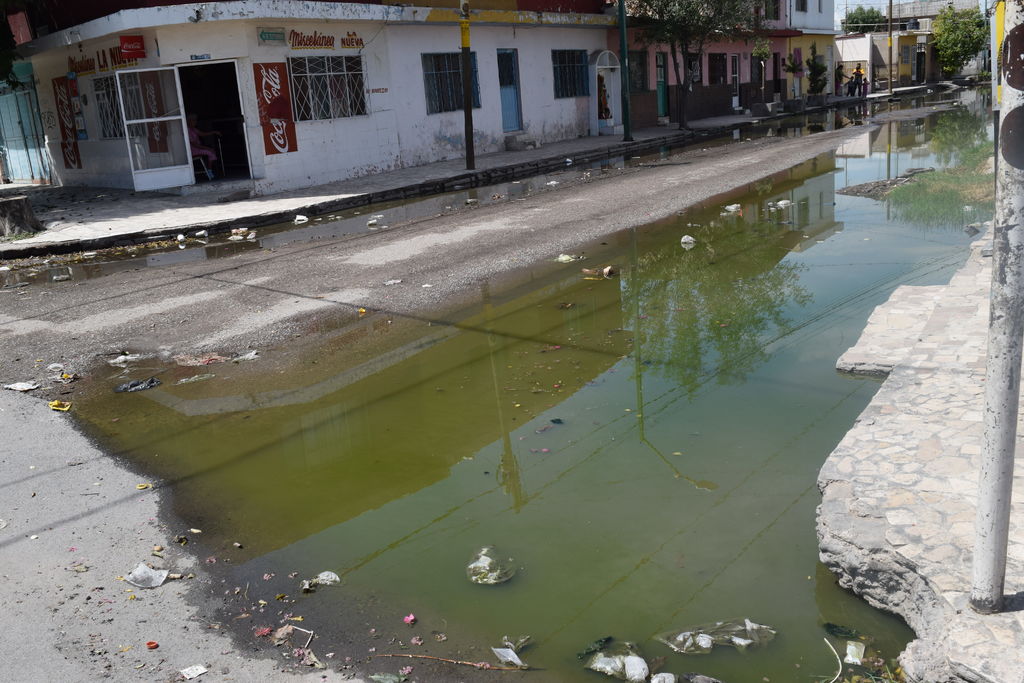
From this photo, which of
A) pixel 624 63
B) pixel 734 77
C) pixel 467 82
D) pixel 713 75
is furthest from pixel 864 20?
pixel 467 82

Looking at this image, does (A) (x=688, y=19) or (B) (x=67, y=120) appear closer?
(B) (x=67, y=120)

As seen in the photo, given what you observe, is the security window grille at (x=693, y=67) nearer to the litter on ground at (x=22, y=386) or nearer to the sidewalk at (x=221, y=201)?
the sidewalk at (x=221, y=201)

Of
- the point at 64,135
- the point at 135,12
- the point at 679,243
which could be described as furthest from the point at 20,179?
the point at 679,243

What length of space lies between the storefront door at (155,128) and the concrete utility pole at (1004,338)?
1661 centimetres

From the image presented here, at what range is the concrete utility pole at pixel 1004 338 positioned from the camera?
2.37m

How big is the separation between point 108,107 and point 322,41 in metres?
4.82

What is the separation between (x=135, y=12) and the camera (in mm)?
15195

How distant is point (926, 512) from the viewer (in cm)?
333

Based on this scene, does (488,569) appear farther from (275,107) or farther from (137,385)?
(275,107)

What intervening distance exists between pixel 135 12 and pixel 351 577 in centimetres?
1480

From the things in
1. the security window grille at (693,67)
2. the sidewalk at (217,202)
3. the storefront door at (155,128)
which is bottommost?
the sidewalk at (217,202)

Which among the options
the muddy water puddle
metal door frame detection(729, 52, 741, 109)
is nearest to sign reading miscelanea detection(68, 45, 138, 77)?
the muddy water puddle

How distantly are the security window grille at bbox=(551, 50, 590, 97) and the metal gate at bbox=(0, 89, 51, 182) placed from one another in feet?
47.0

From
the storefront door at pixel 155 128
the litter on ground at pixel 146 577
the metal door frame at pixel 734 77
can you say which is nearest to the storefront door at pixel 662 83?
the metal door frame at pixel 734 77
